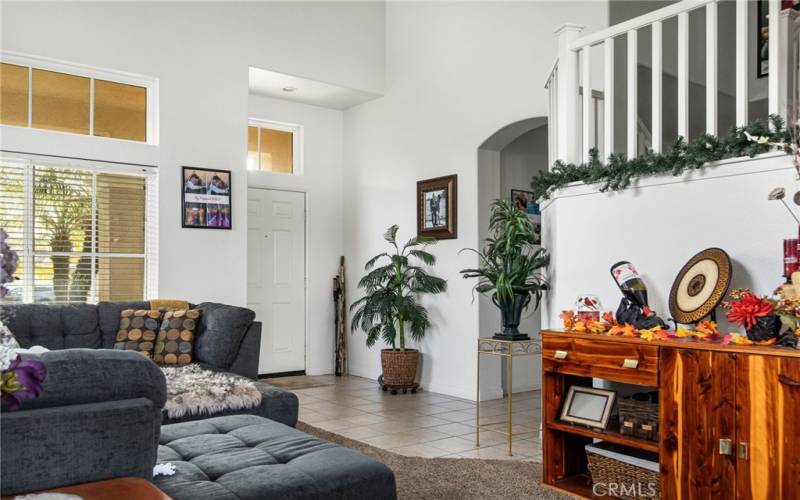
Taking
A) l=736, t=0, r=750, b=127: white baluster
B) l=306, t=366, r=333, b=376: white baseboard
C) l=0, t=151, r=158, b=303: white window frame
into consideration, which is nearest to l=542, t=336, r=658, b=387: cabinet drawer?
l=736, t=0, r=750, b=127: white baluster

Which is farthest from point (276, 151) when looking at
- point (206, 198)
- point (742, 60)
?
point (742, 60)

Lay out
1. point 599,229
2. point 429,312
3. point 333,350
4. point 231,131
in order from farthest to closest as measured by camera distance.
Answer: point 333,350 → point 429,312 → point 231,131 → point 599,229

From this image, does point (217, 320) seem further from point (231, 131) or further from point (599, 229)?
point (599, 229)

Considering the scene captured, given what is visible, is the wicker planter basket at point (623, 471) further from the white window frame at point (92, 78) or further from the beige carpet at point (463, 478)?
the white window frame at point (92, 78)

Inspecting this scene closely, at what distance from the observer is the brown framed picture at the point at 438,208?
600cm

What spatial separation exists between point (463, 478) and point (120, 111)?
3.94 m

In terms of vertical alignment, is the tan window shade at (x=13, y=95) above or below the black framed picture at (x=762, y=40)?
below

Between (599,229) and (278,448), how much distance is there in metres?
2.05

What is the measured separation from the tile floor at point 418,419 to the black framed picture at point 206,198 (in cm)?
174

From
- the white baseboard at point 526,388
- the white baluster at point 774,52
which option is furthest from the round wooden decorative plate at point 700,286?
the white baseboard at point 526,388

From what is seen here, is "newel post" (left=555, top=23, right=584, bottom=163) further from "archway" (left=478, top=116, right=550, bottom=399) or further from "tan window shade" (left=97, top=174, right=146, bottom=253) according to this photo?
"tan window shade" (left=97, top=174, right=146, bottom=253)

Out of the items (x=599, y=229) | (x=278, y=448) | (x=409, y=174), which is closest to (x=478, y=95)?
(x=409, y=174)

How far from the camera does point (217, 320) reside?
14.8ft

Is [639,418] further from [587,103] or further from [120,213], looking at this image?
[120,213]
